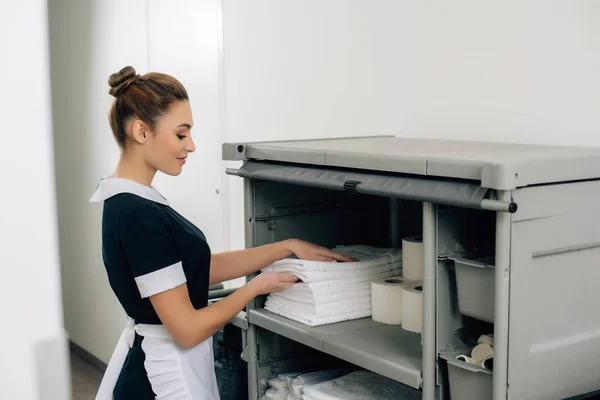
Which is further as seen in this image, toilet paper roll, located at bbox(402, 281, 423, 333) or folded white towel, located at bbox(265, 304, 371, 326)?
folded white towel, located at bbox(265, 304, 371, 326)

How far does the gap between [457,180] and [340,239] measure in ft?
2.48

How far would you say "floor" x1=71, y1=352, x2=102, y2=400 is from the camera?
3.87 meters

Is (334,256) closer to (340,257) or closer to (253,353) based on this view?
(340,257)

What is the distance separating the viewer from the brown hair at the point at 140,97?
5.39 feet

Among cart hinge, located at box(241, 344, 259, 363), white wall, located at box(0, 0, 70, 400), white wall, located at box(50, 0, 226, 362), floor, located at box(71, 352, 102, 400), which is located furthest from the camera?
floor, located at box(71, 352, 102, 400)

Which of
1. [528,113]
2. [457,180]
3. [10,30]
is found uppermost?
[10,30]

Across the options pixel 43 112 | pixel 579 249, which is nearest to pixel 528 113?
pixel 579 249

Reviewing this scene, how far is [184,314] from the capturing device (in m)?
1.61

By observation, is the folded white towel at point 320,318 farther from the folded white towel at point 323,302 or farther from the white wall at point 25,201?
the white wall at point 25,201

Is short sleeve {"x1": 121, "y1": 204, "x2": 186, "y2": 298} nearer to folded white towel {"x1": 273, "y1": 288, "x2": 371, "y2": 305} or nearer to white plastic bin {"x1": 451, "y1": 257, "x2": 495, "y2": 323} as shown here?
folded white towel {"x1": 273, "y1": 288, "x2": 371, "y2": 305}

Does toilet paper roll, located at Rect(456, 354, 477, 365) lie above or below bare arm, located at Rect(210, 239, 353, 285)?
below

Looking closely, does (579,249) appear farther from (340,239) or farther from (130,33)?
(130,33)

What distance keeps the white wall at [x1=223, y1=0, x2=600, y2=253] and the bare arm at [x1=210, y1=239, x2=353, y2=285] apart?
A: 51cm

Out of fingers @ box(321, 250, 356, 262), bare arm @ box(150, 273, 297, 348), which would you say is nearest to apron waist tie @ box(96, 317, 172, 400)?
bare arm @ box(150, 273, 297, 348)
